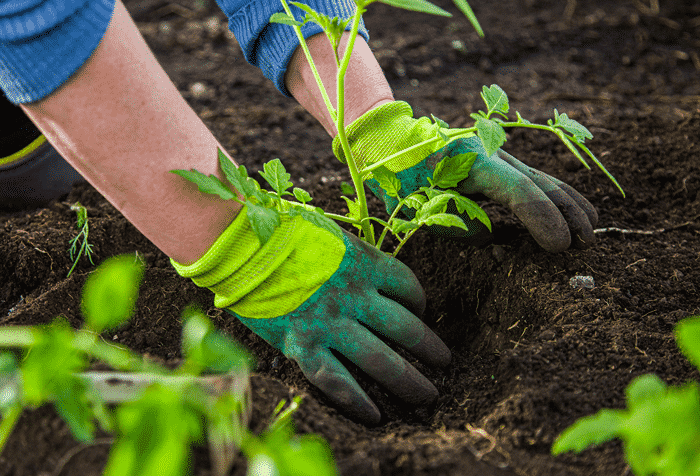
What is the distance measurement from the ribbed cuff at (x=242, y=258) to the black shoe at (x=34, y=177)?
40.5 inches

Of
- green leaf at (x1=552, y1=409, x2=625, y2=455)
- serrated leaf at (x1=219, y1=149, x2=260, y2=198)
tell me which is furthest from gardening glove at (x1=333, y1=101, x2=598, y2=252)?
green leaf at (x1=552, y1=409, x2=625, y2=455)

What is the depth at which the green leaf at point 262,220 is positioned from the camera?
43.6 inches

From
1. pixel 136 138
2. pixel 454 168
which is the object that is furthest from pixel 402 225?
pixel 136 138

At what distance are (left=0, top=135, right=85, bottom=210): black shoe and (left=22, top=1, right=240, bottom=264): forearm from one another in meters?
0.94

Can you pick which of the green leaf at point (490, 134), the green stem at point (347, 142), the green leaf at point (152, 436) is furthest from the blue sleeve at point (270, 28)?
the green leaf at point (152, 436)

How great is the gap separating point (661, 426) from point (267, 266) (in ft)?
2.80

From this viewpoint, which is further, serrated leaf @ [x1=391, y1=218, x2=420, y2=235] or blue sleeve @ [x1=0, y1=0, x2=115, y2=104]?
Answer: serrated leaf @ [x1=391, y1=218, x2=420, y2=235]

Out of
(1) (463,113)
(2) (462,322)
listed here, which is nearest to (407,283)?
(2) (462,322)

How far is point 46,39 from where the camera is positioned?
1.06 meters

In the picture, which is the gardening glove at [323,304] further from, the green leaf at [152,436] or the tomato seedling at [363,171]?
the green leaf at [152,436]

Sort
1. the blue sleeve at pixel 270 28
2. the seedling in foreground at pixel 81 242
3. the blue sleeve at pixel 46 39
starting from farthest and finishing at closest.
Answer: the seedling in foreground at pixel 81 242 < the blue sleeve at pixel 270 28 < the blue sleeve at pixel 46 39

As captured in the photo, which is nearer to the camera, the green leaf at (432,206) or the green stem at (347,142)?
the green stem at (347,142)

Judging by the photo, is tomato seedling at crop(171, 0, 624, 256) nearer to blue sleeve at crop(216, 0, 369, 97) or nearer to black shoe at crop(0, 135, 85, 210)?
blue sleeve at crop(216, 0, 369, 97)

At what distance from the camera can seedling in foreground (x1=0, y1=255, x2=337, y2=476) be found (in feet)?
2.11
